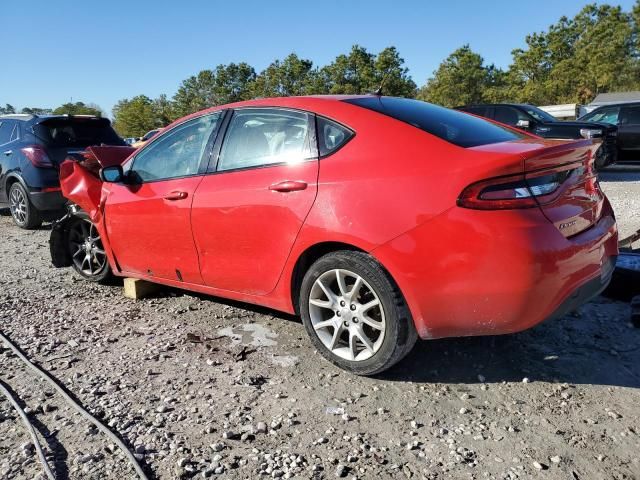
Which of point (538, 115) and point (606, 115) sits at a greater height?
point (538, 115)

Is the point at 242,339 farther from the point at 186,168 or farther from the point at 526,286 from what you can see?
the point at 526,286

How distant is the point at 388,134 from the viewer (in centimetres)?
297

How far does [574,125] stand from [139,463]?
11943mm

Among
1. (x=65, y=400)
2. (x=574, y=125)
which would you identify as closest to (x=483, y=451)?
(x=65, y=400)

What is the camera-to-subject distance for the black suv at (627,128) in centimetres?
1331

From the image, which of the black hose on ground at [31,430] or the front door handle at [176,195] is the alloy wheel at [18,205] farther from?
the black hose on ground at [31,430]

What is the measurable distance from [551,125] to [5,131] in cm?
1076

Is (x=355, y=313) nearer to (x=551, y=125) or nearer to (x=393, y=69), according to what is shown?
(x=551, y=125)

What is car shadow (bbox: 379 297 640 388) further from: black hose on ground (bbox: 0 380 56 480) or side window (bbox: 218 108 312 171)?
black hose on ground (bbox: 0 380 56 480)

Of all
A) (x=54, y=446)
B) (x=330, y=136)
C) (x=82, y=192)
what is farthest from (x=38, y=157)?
(x=54, y=446)

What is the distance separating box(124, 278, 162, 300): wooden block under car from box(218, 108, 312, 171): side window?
1.57 meters

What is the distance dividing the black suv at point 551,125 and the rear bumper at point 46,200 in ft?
27.5

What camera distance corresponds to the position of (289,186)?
126 inches

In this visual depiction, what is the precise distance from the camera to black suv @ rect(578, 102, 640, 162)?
1331 centimetres
